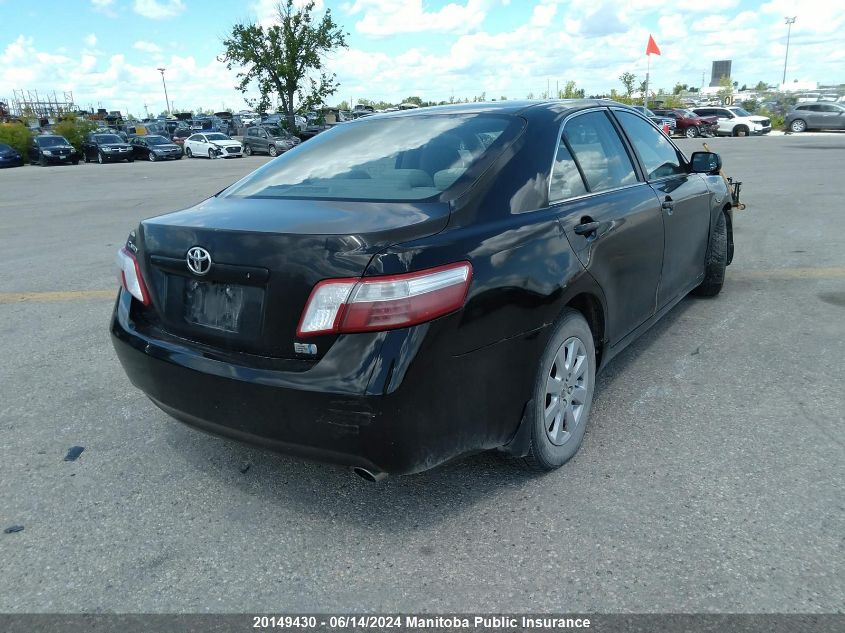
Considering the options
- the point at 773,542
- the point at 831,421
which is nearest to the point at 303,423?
the point at 773,542

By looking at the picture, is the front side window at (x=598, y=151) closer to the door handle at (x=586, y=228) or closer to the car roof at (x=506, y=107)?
the car roof at (x=506, y=107)

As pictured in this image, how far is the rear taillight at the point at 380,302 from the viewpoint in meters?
2.33

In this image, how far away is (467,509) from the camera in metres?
2.86

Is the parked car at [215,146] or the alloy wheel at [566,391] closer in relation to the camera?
the alloy wheel at [566,391]

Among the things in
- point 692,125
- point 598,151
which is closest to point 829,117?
point 692,125

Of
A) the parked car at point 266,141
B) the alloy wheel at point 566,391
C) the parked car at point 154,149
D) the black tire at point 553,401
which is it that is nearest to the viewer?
the black tire at point 553,401

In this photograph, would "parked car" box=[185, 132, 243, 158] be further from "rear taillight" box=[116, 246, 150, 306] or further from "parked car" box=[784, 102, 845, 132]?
"rear taillight" box=[116, 246, 150, 306]

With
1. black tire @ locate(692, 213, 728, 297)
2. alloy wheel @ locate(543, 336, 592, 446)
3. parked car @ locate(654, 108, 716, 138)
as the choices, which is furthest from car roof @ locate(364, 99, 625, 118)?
parked car @ locate(654, 108, 716, 138)

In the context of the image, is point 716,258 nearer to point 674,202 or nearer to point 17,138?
point 674,202

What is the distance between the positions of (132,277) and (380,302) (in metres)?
1.36

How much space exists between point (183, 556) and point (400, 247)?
143 centimetres

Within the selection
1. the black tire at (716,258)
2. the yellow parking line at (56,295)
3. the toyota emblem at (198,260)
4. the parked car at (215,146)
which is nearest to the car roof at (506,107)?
the toyota emblem at (198,260)

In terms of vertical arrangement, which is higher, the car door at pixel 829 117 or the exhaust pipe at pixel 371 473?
the exhaust pipe at pixel 371 473

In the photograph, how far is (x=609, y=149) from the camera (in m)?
3.86
